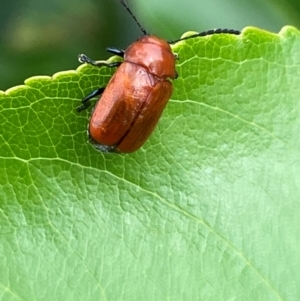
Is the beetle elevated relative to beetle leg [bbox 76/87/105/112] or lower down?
elevated

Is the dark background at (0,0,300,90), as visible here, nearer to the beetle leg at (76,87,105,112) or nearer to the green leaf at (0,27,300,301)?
the beetle leg at (76,87,105,112)

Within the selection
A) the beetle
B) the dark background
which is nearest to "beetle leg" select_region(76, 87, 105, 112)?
the beetle

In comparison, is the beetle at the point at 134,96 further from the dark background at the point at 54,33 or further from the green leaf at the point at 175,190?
the dark background at the point at 54,33

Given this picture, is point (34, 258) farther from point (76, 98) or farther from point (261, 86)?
point (261, 86)

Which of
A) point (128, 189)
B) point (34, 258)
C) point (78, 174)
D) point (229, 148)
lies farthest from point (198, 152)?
point (34, 258)

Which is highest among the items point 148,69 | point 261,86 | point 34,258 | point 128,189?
point 148,69

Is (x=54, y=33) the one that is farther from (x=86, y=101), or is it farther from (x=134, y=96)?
(x=86, y=101)

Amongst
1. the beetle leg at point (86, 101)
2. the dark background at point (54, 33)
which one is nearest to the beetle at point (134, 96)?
the beetle leg at point (86, 101)
